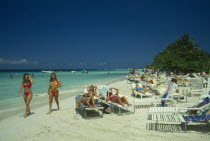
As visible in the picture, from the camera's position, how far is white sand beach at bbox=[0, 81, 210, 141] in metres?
Result: 3.70

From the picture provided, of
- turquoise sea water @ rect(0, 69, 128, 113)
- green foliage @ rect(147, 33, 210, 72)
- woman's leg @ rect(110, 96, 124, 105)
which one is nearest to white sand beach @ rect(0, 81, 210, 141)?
woman's leg @ rect(110, 96, 124, 105)

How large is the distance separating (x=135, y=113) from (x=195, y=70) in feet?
71.2

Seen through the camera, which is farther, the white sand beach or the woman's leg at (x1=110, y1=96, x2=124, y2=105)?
the woman's leg at (x1=110, y1=96, x2=124, y2=105)

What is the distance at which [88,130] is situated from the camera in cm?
418

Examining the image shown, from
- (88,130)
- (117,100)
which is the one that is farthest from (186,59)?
(88,130)

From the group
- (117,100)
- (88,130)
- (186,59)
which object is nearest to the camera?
(88,130)

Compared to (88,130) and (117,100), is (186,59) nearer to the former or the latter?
(117,100)

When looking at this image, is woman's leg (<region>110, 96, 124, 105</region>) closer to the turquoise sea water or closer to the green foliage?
the turquoise sea water

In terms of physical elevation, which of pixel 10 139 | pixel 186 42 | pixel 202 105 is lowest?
pixel 10 139

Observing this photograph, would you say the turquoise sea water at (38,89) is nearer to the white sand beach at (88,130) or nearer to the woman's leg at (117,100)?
the white sand beach at (88,130)

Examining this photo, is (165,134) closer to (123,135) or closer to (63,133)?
(123,135)

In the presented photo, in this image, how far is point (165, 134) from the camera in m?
3.81

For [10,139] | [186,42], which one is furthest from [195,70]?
[10,139]

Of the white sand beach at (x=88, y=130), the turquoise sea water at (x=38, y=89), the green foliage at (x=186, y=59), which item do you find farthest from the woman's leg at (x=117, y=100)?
the green foliage at (x=186, y=59)
